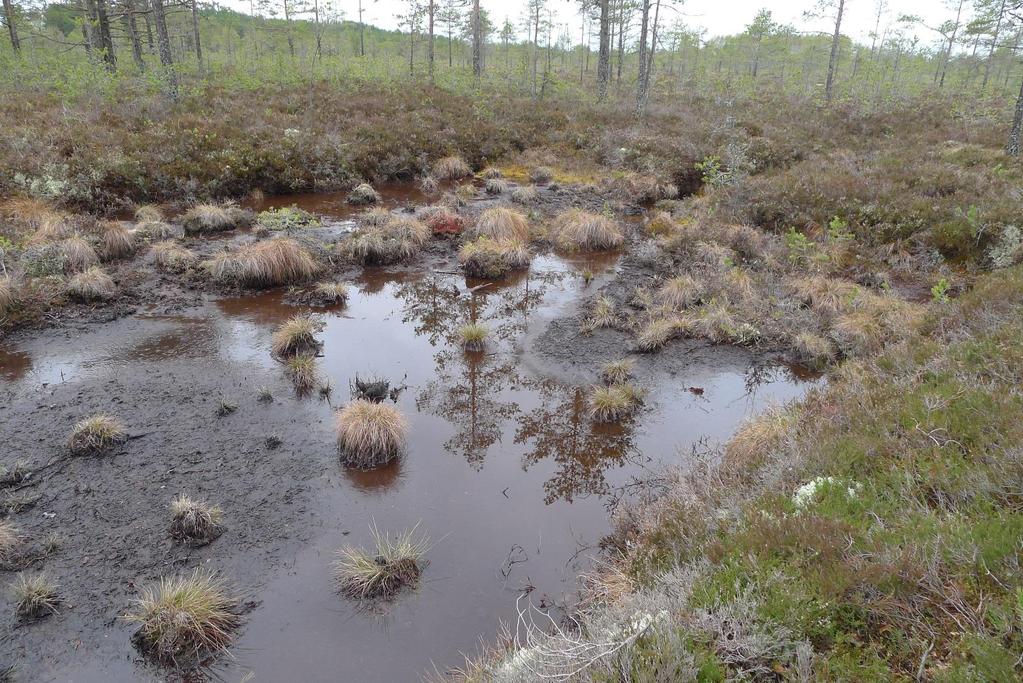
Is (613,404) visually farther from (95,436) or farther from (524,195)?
(524,195)

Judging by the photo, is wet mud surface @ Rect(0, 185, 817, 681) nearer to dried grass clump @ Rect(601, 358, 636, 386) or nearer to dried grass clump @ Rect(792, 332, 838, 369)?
dried grass clump @ Rect(601, 358, 636, 386)

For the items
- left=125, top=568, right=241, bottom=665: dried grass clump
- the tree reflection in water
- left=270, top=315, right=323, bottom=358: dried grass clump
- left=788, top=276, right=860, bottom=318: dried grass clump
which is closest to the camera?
left=125, top=568, right=241, bottom=665: dried grass clump

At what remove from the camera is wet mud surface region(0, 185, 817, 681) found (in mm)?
4703

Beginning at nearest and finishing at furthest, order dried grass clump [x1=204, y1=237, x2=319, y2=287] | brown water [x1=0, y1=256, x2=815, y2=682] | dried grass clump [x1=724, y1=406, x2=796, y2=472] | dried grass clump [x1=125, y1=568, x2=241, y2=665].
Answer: dried grass clump [x1=125, y1=568, x2=241, y2=665]
brown water [x1=0, y1=256, x2=815, y2=682]
dried grass clump [x1=724, y1=406, x2=796, y2=472]
dried grass clump [x1=204, y1=237, x2=319, y2=287]

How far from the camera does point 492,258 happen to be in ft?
41.9

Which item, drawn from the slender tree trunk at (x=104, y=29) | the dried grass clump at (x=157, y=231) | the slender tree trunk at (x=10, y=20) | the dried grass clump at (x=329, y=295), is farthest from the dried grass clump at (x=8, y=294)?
the slender tree trunk at (x=10, y=20)

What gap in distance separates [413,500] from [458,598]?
1.43 metres

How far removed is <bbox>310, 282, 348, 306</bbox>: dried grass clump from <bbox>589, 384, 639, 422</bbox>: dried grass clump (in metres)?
5.85

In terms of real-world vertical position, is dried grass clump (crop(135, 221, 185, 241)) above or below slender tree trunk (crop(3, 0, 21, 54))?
below

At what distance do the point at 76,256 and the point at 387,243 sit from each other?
6038 mm

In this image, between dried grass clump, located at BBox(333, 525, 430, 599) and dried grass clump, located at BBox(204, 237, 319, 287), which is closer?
dried grass clump, located at BBox(333, 525, 430, 599)

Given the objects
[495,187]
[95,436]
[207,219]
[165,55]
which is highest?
[165,55]

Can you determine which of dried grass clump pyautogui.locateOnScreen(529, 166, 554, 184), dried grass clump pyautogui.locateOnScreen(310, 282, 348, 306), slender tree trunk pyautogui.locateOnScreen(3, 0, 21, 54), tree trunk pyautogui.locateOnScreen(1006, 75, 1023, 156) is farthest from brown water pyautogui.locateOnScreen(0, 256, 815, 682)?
slender tree trunk pyautogui.locateOnScreen(3, 0, 21, 54)

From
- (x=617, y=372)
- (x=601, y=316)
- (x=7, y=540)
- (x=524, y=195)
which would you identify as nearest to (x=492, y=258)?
(x=601, y=316)
